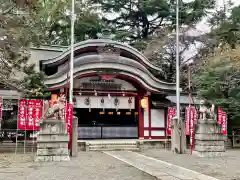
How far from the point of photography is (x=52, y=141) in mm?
12734

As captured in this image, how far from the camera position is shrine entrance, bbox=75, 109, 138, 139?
1933 cm

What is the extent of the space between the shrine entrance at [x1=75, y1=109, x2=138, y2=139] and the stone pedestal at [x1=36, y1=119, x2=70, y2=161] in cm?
622

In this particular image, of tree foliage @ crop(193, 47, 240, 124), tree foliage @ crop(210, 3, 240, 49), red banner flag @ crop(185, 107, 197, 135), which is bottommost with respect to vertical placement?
red banner flag @ crop(185, 107, 197, 135)

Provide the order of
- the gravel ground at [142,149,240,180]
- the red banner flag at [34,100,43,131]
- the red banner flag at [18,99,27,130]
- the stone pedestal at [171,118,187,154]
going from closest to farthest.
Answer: the gravel ground at [142,149,240,180]
the red banner flag at [18,99,27,130]
the red banner flag at [34,100,43,131]
the stone pedestal at [171,118,187,154]

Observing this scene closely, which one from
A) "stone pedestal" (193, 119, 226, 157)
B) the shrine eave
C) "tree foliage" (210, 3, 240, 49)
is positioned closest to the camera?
"stone pedestal" (193, 119, 226, 157)

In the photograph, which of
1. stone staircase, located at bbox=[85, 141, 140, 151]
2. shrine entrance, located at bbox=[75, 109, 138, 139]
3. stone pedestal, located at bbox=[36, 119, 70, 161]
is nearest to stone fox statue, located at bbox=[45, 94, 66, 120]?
stone pedestal, located at bbox=[36, 119, 70, 161]

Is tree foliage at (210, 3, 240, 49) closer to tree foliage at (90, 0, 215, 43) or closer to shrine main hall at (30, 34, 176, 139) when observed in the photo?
tree foliage at (90, 0, 215, 43)

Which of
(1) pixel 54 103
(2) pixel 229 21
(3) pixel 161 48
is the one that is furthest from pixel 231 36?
(1) pixel 54 103

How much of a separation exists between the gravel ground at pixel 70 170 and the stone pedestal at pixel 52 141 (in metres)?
0.59

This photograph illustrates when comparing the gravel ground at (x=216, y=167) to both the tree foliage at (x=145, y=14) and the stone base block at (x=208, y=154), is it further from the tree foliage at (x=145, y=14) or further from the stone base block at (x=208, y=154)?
the tree foliage at (x=145, y=14)

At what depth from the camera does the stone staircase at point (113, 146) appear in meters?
16.6

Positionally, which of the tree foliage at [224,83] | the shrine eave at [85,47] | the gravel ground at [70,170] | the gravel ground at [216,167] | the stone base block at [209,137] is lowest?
the gravel ground at [216,167]

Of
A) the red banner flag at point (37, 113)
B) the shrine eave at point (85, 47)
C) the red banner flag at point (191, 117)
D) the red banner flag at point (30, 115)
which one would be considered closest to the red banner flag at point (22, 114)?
the red banner flag at point (30, 115)

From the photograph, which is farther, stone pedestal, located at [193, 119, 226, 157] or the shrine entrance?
the shrine entrance
